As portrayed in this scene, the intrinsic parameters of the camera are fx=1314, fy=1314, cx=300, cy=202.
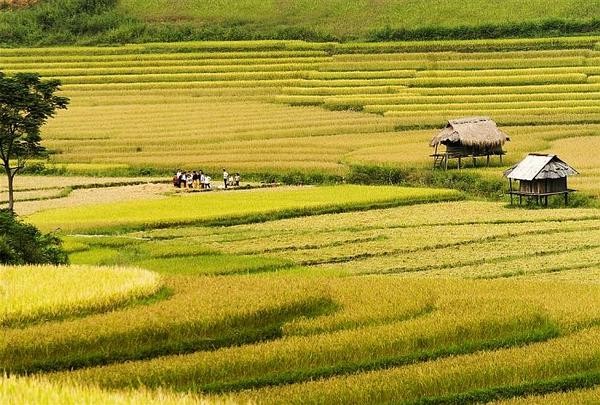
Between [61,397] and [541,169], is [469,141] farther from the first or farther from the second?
[61,397]

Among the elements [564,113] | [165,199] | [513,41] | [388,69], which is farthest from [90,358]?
[513,41]

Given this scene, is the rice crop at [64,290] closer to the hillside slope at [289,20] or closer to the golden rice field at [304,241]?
the golden rice field at [304,241]

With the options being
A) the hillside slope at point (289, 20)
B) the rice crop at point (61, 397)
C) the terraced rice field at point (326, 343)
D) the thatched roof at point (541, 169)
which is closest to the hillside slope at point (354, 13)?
the hillside slope at point (289, 20)

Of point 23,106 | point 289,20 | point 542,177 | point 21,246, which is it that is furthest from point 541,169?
point 289,20

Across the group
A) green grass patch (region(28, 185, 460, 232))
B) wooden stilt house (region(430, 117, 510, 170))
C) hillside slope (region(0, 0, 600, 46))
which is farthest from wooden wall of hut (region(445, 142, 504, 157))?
hillside slope (region(0, 0, 600, 46))

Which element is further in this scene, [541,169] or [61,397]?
[541,169]

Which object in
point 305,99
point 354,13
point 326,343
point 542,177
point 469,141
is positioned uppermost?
point 354,13

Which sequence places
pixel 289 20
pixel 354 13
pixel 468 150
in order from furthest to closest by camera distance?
pixel 354 13 < pixel 289 20 < pixel 468 150
